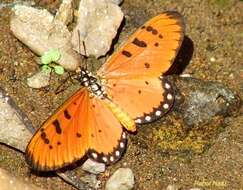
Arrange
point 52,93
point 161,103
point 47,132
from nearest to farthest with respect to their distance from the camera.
A: point 47,132, point 161,103, point 52,93

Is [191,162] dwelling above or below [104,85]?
below

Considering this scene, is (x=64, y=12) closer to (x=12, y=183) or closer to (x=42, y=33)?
(x=42, y=33)

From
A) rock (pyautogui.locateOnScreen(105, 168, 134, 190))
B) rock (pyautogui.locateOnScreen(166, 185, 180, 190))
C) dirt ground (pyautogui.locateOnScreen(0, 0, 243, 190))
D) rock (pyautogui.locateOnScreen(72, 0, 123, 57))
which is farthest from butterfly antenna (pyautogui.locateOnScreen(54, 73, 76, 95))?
rock (pyautogui.locateOnScreen(166, 185, 180, 190))

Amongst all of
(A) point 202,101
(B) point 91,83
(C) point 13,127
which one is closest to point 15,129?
(C) point 13,127

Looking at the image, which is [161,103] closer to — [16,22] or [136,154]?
[136,154]

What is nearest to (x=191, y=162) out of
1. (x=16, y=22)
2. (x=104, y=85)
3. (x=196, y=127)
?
(x=196, y=127)

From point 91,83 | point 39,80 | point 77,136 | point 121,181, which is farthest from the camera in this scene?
point 39,80
